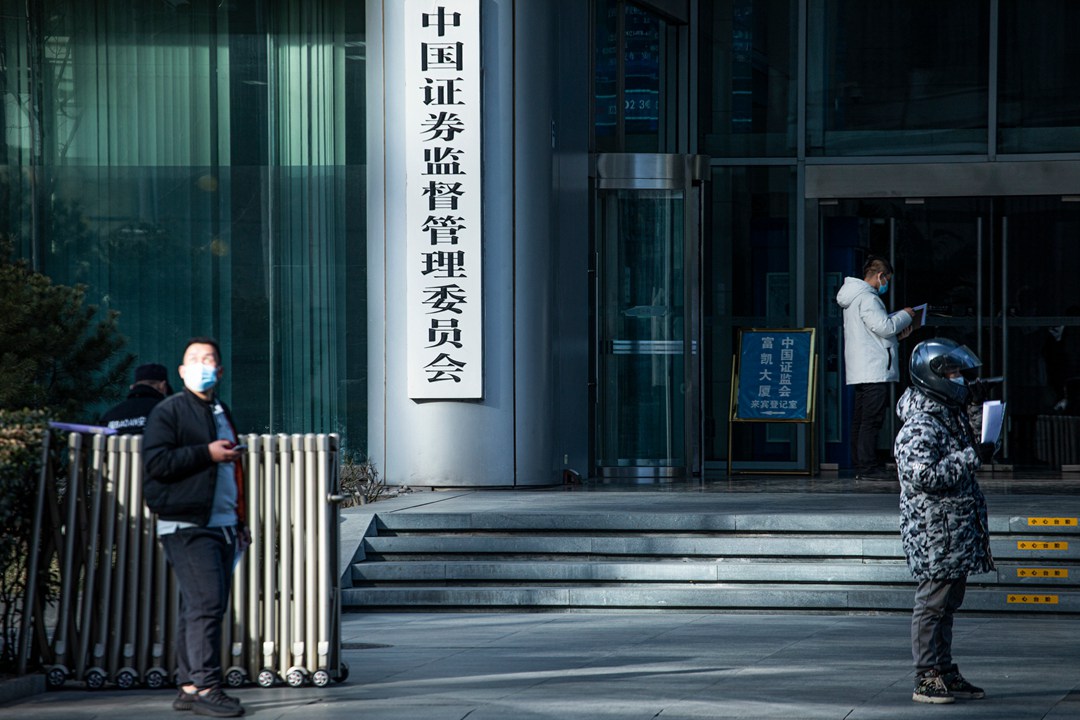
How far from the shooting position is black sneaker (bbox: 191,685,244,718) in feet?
22.8

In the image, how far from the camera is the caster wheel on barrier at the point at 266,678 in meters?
7.68

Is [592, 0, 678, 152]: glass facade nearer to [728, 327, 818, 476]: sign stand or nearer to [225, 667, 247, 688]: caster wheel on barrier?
[728, 327, 818, 476]: sign stand

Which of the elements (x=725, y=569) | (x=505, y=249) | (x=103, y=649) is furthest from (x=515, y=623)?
(x=505, y=249)

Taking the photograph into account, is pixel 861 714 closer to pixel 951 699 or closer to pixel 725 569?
pixel 951 699

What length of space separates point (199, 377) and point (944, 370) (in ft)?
11.1

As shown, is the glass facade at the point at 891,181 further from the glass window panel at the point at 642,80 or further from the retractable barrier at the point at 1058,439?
the glass window panel at the point at 642,80

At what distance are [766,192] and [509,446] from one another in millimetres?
5209

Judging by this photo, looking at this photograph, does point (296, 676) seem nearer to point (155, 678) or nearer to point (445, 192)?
point (155, 678)

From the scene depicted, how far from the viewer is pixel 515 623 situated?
1011 cm

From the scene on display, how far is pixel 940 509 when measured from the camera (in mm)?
7250

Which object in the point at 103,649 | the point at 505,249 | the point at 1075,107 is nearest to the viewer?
the point at 103,649

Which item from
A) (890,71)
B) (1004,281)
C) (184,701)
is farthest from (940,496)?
(890,71)

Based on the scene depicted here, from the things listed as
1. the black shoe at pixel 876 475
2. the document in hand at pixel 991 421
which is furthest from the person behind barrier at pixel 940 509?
the black shoe at pixel 876 475

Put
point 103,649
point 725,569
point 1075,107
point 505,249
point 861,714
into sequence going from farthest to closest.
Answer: point 1075,107 → point 505,249 → point 725,569 → point 103,649 → point 861,714
